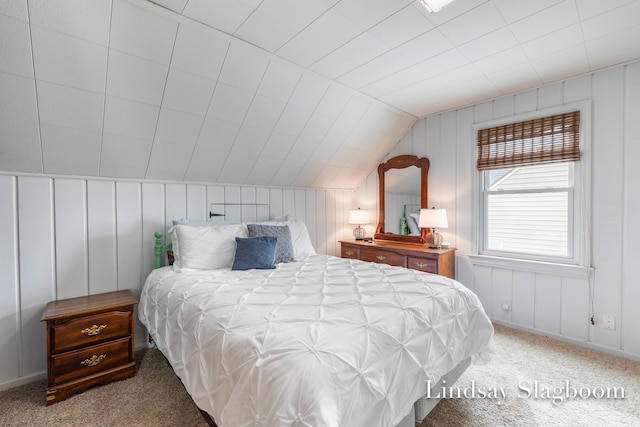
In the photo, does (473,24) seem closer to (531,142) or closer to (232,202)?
(531,142)

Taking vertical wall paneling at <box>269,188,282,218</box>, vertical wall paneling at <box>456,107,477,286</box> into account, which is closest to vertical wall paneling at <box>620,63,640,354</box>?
vertical wall paneling at <box>456,107,477,286</box>

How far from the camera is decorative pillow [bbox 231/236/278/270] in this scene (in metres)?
2.40

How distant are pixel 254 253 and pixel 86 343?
1.25 meters

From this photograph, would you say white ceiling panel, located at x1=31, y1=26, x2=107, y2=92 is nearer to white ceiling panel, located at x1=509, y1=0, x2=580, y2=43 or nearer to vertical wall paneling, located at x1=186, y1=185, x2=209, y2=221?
vertical wall paneling, located at x1=186, y1=185, x2=209, y2=221

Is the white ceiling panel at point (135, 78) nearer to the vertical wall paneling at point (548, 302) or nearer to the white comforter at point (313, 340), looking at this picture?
the white comforter at point (313, 340)

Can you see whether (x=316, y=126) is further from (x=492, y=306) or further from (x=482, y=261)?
(x=492, y=306)

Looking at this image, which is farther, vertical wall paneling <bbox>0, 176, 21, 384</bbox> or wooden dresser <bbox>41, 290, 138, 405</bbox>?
vertical wall paneling <bbox>0, 176, 21, 384</bbox>

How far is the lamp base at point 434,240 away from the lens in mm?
3303

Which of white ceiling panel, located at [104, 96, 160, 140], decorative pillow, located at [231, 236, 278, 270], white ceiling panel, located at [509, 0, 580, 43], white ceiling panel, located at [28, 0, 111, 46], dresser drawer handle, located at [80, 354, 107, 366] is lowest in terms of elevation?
dresser drawer handle, located at [80, 354, 107, 366]

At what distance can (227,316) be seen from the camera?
4.66 ft

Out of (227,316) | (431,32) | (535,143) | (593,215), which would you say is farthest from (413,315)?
(535,143)

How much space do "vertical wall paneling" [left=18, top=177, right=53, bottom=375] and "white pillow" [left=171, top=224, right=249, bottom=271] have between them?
84 centimetres

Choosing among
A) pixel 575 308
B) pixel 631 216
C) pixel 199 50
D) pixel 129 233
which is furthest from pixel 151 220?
pixel 631 216

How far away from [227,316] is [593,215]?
3.10 metres
